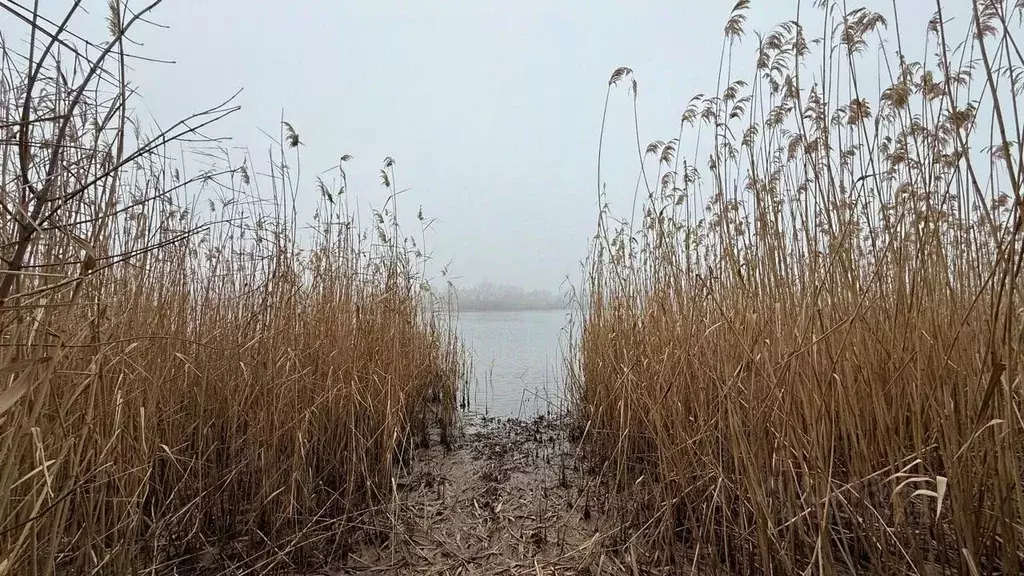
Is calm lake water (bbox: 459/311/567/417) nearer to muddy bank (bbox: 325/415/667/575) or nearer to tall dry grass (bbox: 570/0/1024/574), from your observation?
muddy bank (bbox: 325/415/667/575)

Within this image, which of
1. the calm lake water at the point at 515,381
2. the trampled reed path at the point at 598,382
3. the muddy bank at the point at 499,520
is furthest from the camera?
the calm lake water at the point at 515,381

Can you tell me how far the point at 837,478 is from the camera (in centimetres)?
143

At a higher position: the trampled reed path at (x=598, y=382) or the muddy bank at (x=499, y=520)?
the trampled reed path at (x=598, y=382)

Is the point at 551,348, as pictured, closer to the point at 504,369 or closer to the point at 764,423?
the point at 504,369

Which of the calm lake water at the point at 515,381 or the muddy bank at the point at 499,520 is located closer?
the muddy bank at the point at 499,520

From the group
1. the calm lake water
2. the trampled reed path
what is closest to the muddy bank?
the trampled reed path

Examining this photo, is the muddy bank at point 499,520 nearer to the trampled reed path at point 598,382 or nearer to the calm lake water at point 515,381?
the trampled reed path at point 598,382

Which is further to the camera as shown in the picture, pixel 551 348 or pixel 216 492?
pixel 551 348

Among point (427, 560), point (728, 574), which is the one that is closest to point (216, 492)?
point (427, 560)

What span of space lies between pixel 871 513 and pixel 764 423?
0.33 meters

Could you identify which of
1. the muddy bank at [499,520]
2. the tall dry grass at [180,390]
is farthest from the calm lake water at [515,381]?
the tall dry grass at [180,390]

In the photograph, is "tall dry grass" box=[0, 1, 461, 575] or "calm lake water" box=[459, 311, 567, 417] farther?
"calm lake water" box=[459, 311, 567, 417]

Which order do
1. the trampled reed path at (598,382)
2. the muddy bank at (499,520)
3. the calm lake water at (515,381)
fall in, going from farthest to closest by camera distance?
1. the calm lake water at (515,381)
2. the muddy bank at (499,520)
3. the trampled reed path at (598,382)

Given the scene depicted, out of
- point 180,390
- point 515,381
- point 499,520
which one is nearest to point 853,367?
point 499,520
